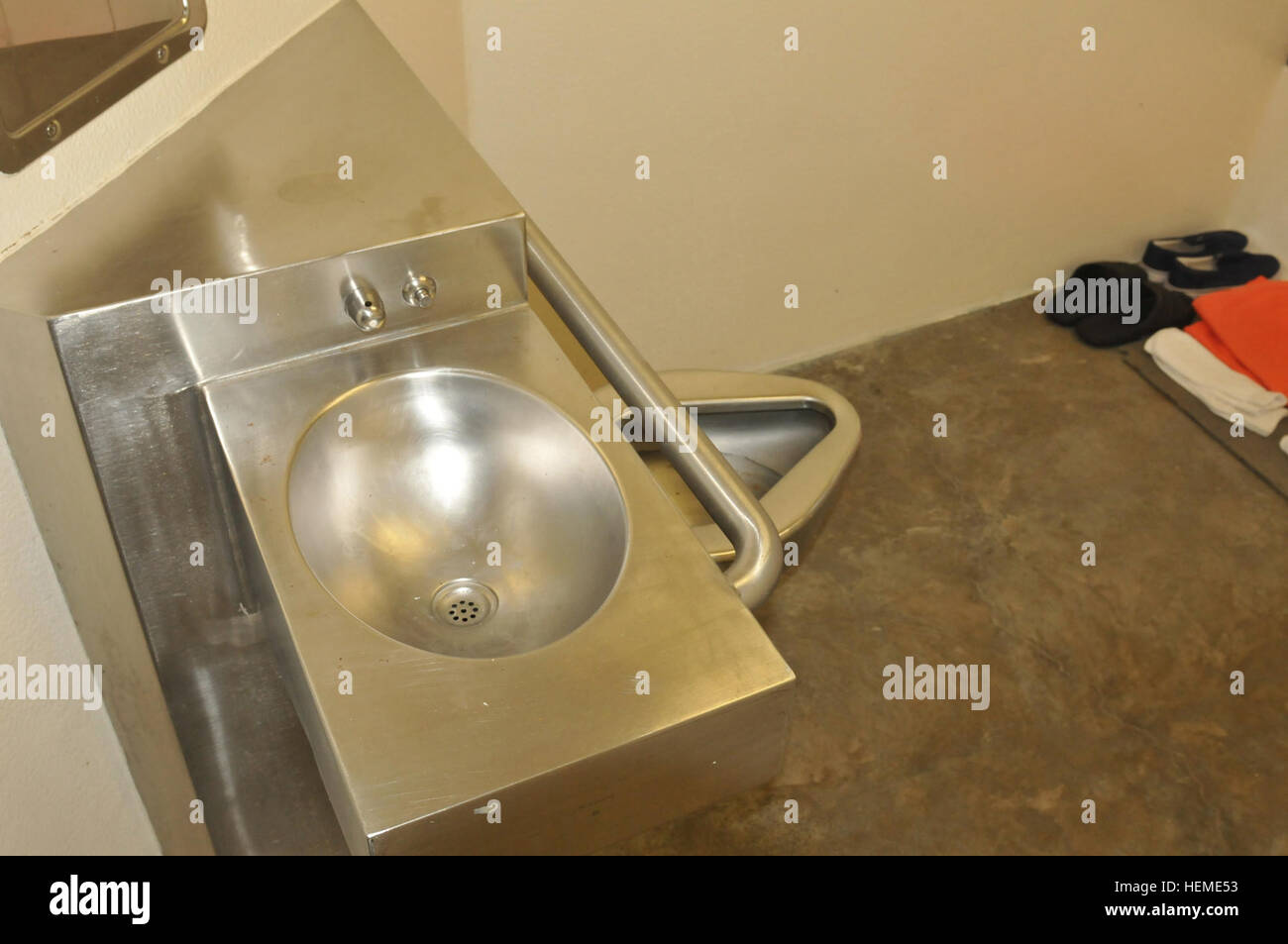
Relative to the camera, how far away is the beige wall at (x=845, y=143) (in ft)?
6.73

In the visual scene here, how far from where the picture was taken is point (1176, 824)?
1.92m

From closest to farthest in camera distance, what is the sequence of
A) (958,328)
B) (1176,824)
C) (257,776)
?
(257,776) → (1176,824) → (958,328)

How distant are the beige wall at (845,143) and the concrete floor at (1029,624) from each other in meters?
0.26

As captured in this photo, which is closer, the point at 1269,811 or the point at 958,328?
the point at 1269,811

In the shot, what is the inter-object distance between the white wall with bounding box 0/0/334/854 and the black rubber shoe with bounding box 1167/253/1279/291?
8.35 feet

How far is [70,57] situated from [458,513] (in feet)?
1.75

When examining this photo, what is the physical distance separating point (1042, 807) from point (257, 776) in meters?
1.37

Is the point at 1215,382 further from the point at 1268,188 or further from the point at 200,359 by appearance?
the point at 200,359

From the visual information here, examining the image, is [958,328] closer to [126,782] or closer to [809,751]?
[809,751]

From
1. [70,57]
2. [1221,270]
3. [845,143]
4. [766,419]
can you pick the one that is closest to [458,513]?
[70,57]

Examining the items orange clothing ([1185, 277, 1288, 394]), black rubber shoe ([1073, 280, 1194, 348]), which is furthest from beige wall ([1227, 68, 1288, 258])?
black rubber shoe ([1073, 280, 1194, 348])

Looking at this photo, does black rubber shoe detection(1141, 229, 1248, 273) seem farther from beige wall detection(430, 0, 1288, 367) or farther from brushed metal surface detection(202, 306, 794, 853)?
brushed metal surface detection(202, 306, 794, 853)
